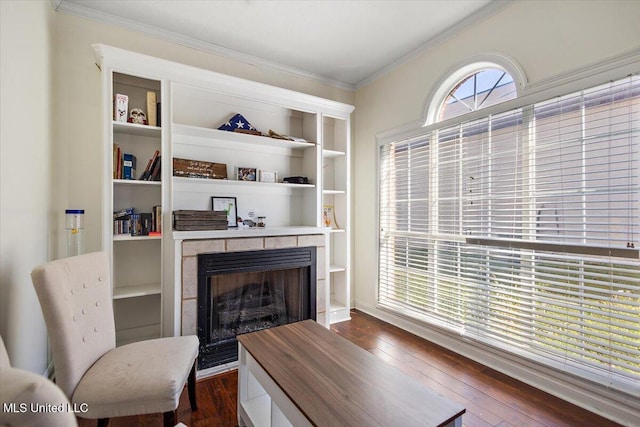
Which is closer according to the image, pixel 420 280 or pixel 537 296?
pixel 537 296

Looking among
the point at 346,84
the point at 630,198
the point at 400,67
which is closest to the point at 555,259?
the point at 630,198

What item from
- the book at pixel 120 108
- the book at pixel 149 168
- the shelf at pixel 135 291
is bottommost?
the shelf at pixel 135 291

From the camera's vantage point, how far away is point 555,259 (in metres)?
2.03

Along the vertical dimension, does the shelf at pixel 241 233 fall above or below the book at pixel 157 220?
below

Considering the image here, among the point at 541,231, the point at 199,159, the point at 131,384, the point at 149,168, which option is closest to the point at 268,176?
the point at 199,159

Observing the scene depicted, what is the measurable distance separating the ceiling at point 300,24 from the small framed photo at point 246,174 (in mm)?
1153

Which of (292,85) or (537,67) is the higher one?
(292,85)

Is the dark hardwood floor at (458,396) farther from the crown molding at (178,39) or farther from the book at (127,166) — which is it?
the crown molding at (178,39)

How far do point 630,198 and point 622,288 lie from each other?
0.52 metres

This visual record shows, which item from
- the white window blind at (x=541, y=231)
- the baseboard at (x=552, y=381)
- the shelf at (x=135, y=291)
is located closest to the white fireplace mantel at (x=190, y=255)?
the shelf at (x=135, y=291)

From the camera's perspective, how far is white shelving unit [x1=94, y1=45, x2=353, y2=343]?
224 cm

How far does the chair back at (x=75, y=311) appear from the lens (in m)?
1.31

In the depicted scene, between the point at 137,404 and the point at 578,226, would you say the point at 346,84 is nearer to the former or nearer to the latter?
the point at 578,226

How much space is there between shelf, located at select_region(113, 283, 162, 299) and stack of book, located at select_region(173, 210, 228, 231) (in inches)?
21.1
